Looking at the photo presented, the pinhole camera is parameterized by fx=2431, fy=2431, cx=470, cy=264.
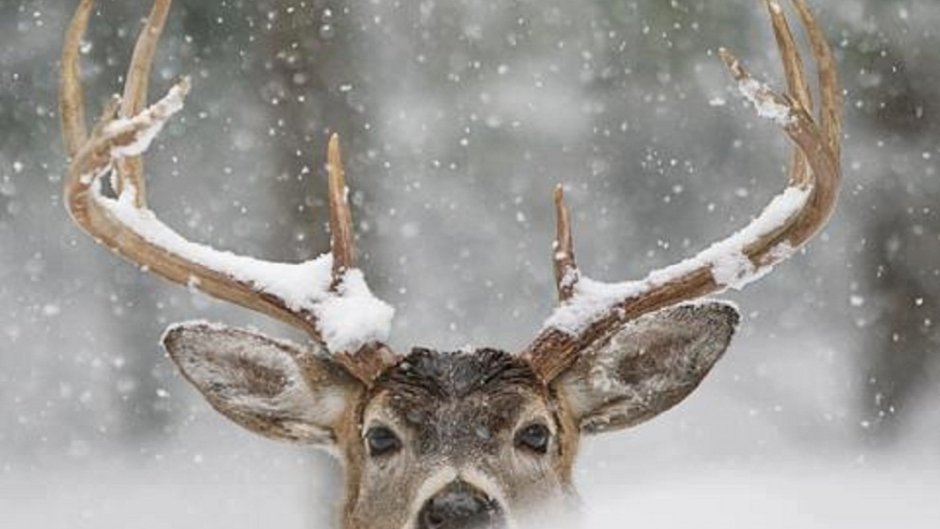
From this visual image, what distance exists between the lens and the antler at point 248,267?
267 inches

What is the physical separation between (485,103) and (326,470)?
204 inches

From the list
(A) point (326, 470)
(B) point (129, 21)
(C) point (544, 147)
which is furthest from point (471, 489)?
(C) point (544, 147)

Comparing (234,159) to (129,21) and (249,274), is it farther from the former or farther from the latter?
(249,274)

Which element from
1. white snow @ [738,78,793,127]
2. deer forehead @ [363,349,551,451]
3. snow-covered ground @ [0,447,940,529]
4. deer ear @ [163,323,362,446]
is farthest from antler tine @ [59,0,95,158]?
snow-covered ground @ [0,447,940,529]

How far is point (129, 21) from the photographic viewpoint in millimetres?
18078

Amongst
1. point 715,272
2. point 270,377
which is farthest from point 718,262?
point 270,377

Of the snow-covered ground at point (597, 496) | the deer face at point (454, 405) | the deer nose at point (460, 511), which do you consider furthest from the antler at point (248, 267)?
the snow-covered ground at point (597, 496)

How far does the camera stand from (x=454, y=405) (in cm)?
653

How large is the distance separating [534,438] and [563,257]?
24.8 inches

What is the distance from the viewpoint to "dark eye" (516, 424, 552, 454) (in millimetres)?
6609

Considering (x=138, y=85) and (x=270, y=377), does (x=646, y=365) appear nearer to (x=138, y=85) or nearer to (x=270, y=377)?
(x=270, y=377)

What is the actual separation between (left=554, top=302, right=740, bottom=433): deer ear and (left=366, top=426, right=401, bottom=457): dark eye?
1.89 feet

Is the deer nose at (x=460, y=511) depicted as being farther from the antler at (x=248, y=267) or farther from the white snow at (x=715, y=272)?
the white snow at (x=715, y=272)

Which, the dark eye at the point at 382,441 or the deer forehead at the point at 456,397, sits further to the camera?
the dark eye at the point at 382,441
